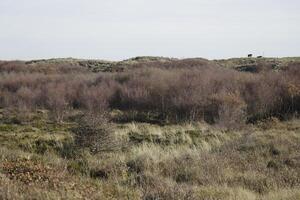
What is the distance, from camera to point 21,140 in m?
14.0

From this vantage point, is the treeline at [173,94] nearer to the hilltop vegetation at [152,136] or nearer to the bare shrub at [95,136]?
the hilltop vegetation at [152,136]

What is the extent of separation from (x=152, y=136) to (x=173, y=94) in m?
8.91

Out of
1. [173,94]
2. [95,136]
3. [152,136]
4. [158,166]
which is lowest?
[152,136]

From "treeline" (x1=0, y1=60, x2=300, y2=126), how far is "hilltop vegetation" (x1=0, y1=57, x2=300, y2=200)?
6 cm

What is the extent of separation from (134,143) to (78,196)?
25.6 ft

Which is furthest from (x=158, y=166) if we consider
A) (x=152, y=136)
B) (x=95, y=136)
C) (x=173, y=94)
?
(x=173, y=94)

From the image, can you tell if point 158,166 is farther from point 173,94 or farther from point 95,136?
point 173,94

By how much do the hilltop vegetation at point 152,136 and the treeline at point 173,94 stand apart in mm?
58

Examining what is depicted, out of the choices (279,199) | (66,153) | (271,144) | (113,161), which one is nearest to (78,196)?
(279,199)

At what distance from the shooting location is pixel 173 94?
936 inches

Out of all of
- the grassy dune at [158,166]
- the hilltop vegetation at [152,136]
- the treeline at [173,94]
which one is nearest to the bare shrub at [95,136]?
the hilltop vegetation at [152,136]

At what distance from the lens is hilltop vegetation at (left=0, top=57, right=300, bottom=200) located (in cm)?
744

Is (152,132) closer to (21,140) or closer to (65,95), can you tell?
(21,140)

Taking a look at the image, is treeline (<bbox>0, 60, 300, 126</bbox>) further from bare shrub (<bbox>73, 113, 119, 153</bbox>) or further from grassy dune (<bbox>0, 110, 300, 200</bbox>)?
bare shrub (<bbox>73, 113, 119, 153</bbox>)
